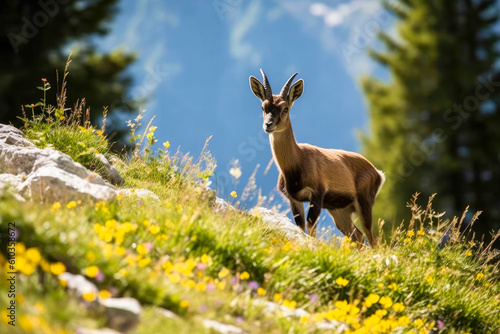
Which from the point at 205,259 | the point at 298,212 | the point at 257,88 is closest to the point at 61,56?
the point at 257,88

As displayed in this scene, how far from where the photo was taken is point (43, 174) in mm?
5527

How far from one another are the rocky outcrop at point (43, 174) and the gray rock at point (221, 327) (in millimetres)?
2319

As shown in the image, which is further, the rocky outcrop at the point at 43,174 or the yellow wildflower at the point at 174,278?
the rocky outcrop at the point at 43,174

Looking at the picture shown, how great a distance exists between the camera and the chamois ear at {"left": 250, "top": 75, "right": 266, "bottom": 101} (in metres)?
7.52

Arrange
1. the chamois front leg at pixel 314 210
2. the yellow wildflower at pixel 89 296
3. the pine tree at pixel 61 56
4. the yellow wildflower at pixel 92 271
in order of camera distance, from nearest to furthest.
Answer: the yellow wildflower at pixel 89 296 < the yellow wildflower at pixel 92 271 < the chamois front leg at pixel 314 210 < the pine tree at pixel 61 56

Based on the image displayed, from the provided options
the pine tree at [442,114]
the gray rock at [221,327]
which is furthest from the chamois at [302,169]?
the pine tree at [442,114]

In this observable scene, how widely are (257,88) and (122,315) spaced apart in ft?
16.8

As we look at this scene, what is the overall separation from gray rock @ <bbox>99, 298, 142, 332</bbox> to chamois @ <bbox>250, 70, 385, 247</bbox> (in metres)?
4.11

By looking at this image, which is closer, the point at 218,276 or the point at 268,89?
the point at 218,276

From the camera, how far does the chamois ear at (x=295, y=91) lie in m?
7.56

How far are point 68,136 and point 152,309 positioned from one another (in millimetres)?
5661

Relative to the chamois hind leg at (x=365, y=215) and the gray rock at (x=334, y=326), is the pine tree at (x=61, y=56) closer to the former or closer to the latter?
the chamois hind leg at (x=365, y=215)

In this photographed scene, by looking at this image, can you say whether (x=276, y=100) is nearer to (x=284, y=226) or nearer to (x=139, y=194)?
(x=284, y=226)

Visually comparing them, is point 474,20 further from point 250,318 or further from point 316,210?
point 250,318
